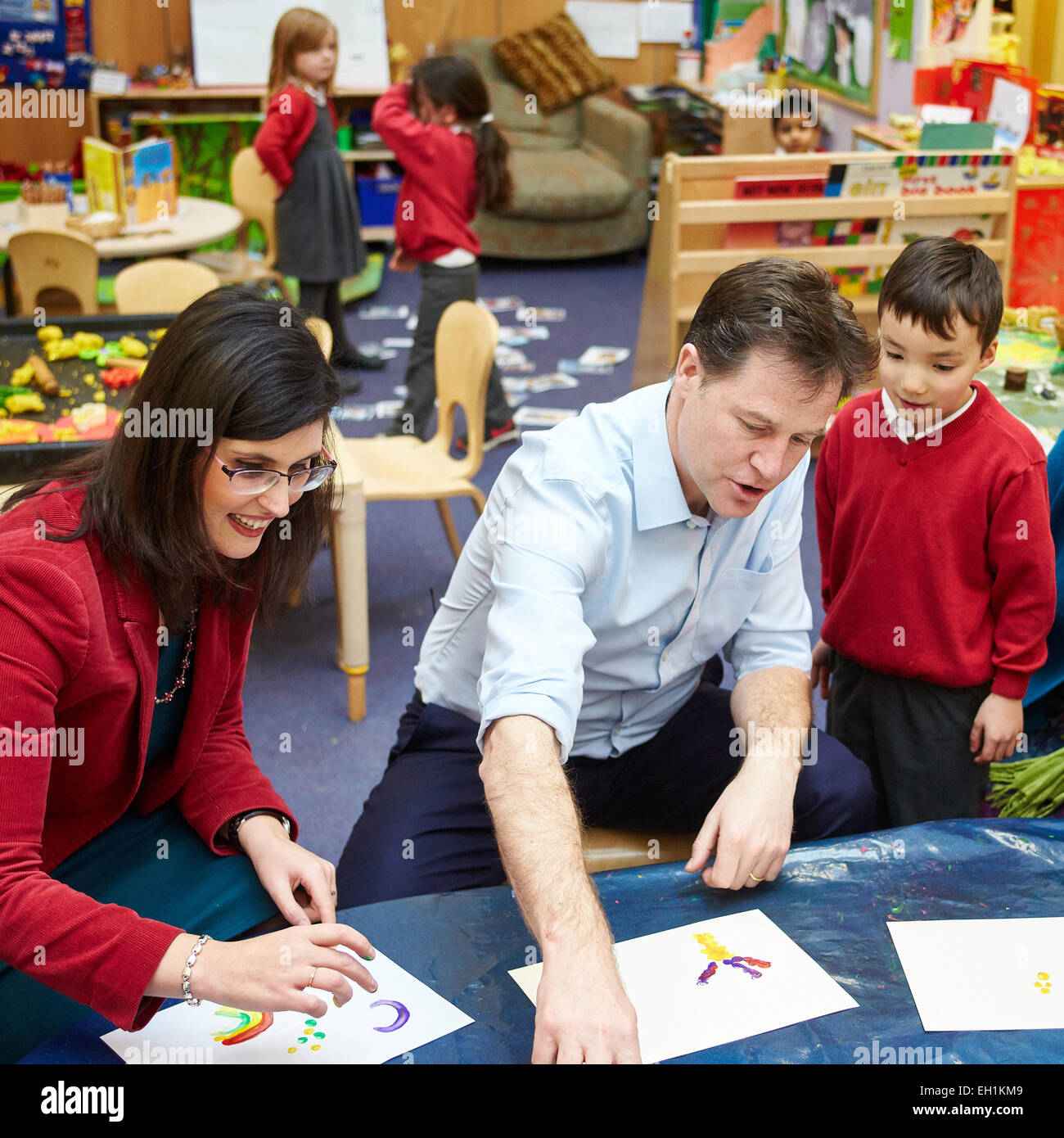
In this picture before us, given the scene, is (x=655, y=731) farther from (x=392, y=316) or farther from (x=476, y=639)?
(x=392, y=316)

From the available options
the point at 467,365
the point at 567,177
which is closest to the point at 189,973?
the point at 467,365

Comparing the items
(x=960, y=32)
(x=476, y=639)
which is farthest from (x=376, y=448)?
(x=960, y=32)

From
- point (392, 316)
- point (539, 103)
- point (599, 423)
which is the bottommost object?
point (392, 316)

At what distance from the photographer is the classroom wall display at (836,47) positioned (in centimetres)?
550

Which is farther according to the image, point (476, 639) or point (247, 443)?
point (476, 639)

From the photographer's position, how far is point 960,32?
4.89 m

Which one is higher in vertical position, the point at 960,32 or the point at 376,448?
the point at 960,32

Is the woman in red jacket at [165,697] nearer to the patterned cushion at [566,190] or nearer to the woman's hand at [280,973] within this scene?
the woman's hand at [280,973]

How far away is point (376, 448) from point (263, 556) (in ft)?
6.44

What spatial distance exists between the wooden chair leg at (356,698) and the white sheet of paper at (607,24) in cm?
550

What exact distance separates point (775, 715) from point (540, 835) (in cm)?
54

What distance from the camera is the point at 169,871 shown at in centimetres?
161

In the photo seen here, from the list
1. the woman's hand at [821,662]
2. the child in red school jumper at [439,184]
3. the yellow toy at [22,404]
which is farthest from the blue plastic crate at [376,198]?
the woman's hand at [821,662]
